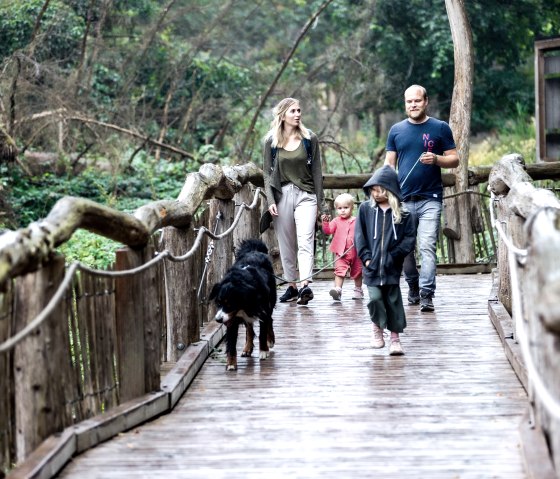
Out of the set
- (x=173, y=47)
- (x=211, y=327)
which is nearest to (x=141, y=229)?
(x=211, y=327)

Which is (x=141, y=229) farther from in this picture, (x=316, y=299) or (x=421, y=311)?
(x=316, y=299)

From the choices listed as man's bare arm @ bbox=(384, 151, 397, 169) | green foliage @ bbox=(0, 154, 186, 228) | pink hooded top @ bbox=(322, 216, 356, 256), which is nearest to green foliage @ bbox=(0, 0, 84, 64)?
green foliage @ bbox=(0, 154, 186, 228)

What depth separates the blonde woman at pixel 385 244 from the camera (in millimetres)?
8297

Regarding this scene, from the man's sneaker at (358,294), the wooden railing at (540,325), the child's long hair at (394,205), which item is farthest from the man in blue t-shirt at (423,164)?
the wooden railing at (540,325)

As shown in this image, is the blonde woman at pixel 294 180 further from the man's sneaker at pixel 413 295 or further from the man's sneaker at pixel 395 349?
the man's sneaker at pixel 395 349

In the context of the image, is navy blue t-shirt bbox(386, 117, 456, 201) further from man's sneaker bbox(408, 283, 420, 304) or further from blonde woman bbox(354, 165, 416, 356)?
blonde woman bbox(354, 165, 416, 356)

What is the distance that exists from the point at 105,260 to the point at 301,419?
424 inches

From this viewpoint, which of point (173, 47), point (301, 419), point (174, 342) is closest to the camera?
point (301, 419)

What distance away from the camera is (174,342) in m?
8.10

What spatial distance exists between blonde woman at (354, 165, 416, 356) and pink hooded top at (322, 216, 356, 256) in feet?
9.12

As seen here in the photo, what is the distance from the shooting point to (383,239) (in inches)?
328

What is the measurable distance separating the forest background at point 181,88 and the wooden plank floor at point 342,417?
10.3 metres

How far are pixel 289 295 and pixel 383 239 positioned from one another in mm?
3030

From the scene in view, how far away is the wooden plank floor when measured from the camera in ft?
17.8
